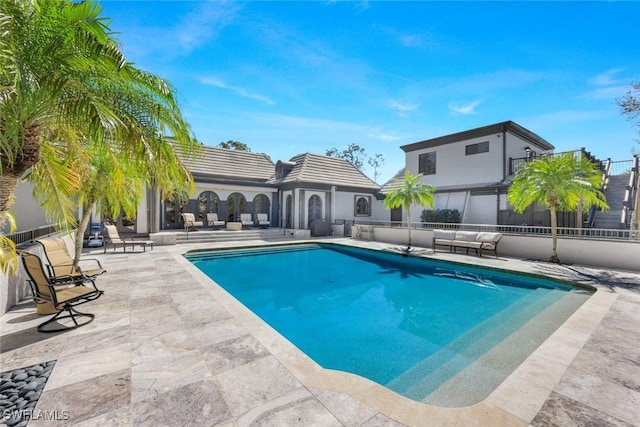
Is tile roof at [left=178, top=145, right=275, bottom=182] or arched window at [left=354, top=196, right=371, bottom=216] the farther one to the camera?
arched window at [left=354, top=196, right=371, bottom=216]

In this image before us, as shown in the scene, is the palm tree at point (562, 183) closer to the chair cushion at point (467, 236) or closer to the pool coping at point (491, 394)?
the chair cushion at point (467, 236)

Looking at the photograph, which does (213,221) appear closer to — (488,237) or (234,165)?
(234,165)

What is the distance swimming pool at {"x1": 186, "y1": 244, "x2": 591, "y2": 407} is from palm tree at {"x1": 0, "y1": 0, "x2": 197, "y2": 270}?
4555 mm

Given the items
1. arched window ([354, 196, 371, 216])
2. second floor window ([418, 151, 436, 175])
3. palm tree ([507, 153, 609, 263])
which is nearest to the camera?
palm tree ([507, 153, 609, 263])

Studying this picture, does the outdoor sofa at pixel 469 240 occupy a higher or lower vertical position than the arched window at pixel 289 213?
lower

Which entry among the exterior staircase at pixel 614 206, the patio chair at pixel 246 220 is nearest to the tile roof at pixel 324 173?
the patio chair at pixel 246 220

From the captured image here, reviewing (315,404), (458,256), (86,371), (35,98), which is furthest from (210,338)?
(458,256)

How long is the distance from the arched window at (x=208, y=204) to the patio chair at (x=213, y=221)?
518mm

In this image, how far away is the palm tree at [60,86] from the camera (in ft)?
9.60

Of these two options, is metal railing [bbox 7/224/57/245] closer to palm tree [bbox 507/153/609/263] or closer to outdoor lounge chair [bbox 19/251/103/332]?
outdoor lounge chair [bbox 19/251/103/332]

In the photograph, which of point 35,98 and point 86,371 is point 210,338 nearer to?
point 86,371

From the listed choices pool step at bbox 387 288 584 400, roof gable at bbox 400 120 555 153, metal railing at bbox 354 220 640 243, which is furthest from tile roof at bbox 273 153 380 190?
pool step at bbox 387 288 584 400

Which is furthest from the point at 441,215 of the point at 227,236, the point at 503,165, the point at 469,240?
the point at 227,236

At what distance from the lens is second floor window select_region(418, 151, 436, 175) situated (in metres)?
19.7
